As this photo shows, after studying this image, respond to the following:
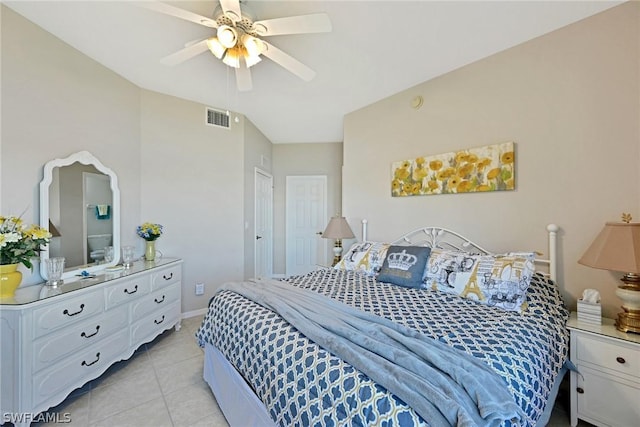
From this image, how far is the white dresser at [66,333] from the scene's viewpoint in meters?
1.58

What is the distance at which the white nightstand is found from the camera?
1.48 m

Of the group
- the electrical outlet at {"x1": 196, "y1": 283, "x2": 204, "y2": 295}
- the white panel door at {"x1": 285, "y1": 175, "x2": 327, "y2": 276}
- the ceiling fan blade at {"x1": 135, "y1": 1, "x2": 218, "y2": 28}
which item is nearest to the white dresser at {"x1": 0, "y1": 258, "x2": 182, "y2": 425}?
the electrical outlet at {"x1": 196, "y1": 283, "x2": 204, "y2": 295}

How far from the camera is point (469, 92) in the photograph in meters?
2.56

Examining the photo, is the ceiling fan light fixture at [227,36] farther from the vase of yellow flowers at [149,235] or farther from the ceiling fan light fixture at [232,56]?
the vase of yellow flowers at [149,235]

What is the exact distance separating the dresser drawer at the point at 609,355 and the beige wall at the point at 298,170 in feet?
12.6

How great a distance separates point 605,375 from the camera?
1.56 m

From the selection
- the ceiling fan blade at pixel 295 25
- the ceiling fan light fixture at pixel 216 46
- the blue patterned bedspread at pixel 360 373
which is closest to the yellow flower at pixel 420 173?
the blue patterned bedspread at pixel 360 373

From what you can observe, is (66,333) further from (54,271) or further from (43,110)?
(43,110)

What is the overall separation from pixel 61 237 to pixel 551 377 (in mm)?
3456

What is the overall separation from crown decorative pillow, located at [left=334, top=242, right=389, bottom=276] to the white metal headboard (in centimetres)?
36

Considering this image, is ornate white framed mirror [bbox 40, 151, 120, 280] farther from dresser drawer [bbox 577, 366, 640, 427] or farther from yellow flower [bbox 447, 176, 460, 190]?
dresser drawer [bbox 577, 366, 640, 427]

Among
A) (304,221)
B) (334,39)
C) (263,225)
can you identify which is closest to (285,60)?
(334,39)

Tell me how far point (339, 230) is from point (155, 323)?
2161 millimetres

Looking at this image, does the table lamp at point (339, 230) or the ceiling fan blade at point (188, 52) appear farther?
the table lamp at point (339, 230)
